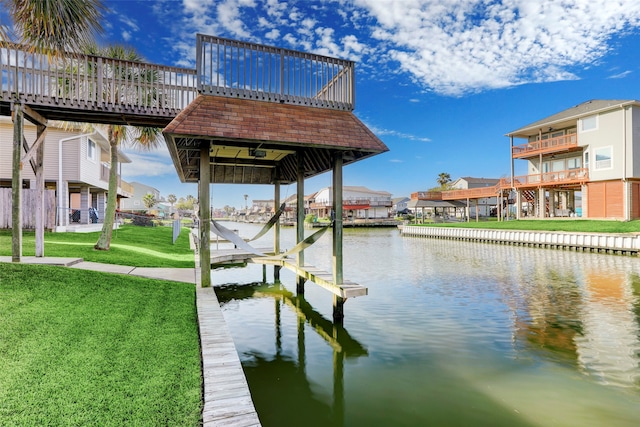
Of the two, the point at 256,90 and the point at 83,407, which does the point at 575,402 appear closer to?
the point at 83,407

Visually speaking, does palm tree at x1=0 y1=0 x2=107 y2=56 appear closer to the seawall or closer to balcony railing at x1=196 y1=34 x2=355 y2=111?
balcony railing at x1=196 y1=34 x2=355 y2=111

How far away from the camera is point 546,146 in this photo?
3541 cm

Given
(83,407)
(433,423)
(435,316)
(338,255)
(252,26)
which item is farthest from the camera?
(252,26)

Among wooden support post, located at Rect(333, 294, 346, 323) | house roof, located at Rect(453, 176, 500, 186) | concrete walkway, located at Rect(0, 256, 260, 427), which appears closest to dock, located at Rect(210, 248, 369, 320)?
wooden support post, located at Rect(333, 294, 346, 323)

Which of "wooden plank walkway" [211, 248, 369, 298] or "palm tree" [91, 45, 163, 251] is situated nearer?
"wooden plank walkway" [211, 248, 369, 298]

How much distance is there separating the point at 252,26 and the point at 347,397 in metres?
20.4

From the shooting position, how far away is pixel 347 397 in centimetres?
538

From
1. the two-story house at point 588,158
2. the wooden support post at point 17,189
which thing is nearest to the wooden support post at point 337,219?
the wooden support post at point 17,189

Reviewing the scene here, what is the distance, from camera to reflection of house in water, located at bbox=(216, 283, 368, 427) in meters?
4.88

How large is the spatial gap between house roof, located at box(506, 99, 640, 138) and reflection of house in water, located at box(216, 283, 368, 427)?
32.4 metres

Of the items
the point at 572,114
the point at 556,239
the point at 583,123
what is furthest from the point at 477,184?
the point at 556,239

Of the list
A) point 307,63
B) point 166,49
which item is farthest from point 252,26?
point 307,63

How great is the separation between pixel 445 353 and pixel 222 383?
486 centimetres

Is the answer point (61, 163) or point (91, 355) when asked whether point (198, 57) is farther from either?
point (61, 163)
